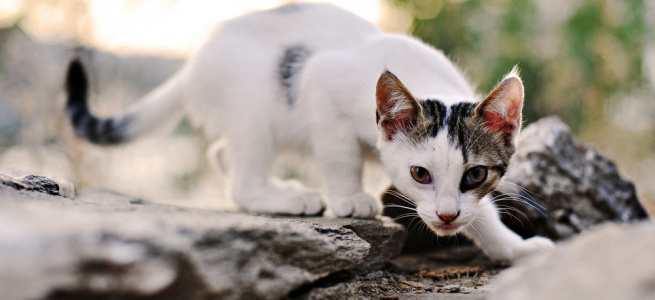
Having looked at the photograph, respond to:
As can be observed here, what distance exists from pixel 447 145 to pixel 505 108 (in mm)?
281

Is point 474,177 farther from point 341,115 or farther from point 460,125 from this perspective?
point 341,115

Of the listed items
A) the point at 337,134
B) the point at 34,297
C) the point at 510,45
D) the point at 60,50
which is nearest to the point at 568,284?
the point at 34,297

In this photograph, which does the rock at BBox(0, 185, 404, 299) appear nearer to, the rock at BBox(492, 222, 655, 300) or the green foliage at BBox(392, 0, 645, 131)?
the rock at BBox(492, 222, 655, 300)

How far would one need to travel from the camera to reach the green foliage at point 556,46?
553cm

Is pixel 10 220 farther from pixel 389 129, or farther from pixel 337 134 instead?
pixel 337 134

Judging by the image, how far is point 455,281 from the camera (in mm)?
1831

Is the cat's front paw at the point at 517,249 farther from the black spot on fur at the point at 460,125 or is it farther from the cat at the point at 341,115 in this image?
the black spot on fur at the point at 460,125

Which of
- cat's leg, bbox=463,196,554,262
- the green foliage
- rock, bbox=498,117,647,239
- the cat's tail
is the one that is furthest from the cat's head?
the green foliage

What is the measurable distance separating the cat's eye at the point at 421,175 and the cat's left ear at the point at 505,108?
0.29 metres

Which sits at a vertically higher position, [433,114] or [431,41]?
[431,41]

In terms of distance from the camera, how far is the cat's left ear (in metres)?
1.75

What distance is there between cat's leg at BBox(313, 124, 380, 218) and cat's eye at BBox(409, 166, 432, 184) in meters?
0.46

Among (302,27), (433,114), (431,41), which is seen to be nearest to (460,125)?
(433,114)

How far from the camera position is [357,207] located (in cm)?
219
